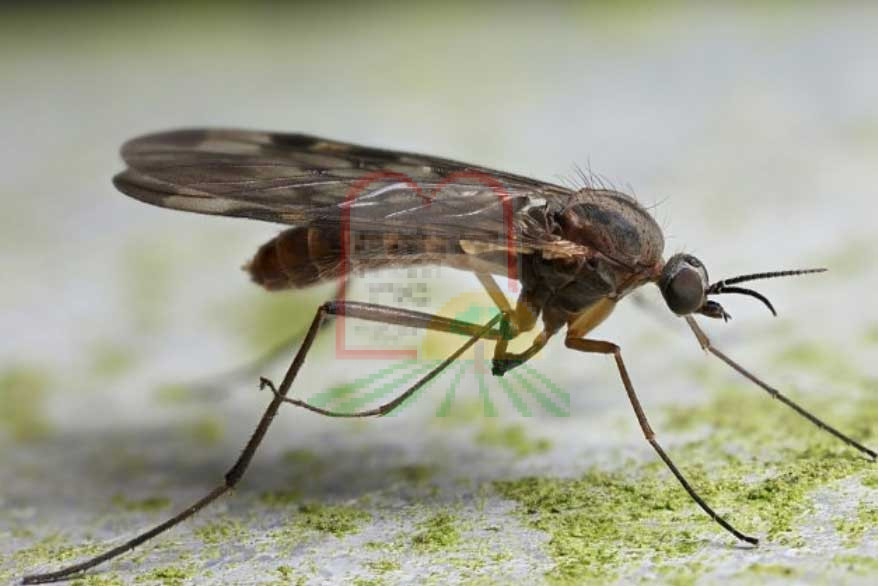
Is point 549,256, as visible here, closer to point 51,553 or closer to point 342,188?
point 342,188

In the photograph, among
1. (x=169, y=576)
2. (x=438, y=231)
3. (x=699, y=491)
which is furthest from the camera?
(x=438, y=231)

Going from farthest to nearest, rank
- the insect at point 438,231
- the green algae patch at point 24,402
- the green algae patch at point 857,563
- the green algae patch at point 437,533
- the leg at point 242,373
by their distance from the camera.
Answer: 1. the leg at point 242,373
2. the green algae patch at point 24,402
3. the insect at point 438,231
4. the green algae patch at point 437,533
5. the green algae patch at point 857,563

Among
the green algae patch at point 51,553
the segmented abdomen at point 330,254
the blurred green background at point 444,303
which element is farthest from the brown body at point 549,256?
the green algae patch at point 51,553

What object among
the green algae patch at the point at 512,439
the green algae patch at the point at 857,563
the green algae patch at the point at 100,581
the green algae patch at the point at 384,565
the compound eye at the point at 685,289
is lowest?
the green algae patch at the point at 100,581

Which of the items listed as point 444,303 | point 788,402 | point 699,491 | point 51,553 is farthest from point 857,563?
point 444,303

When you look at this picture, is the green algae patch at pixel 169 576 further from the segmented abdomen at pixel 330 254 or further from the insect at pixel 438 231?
the segmented abdomen at pixel 330 254

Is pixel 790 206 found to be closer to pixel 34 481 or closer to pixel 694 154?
pixel 694 154
